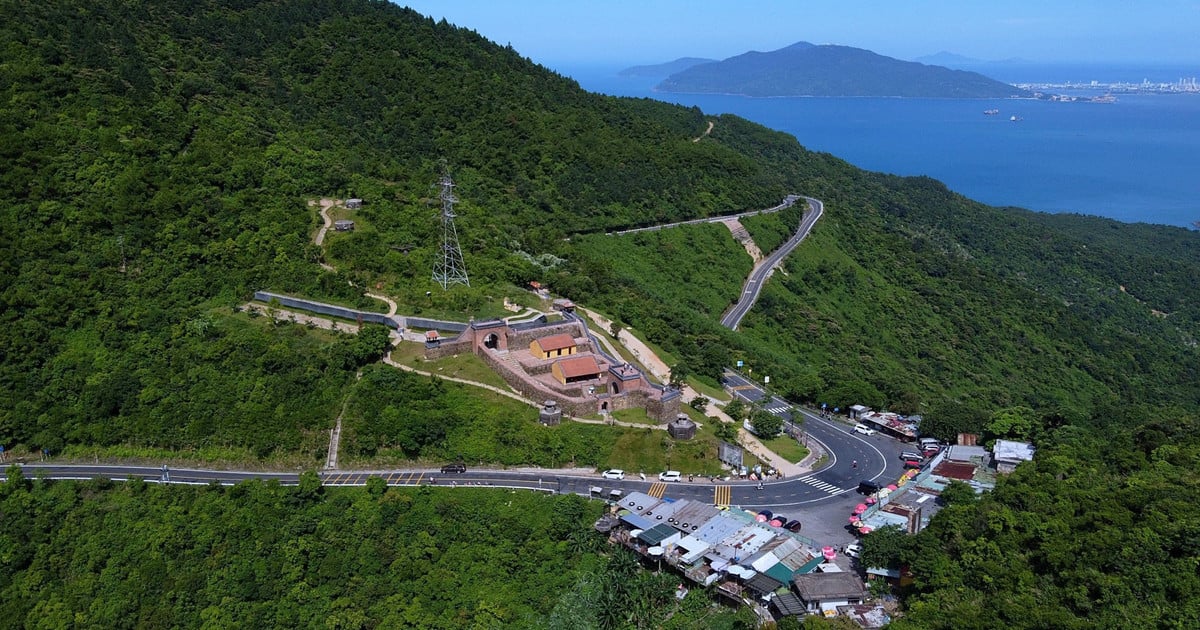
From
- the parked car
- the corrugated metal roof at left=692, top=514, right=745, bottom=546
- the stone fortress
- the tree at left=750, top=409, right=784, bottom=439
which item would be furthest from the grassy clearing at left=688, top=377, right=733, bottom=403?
the corrugated metal roof at left=692, top=514, right=745, bottom=546

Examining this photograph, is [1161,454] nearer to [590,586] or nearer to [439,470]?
[590,586]

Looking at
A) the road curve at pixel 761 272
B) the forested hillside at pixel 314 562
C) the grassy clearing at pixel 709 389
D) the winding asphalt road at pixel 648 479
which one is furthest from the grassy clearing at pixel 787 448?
the road curve at pixel 761 272

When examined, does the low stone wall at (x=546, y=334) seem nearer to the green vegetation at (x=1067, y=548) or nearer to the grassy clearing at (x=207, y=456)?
the grassy clearing at (x=207, y=456)

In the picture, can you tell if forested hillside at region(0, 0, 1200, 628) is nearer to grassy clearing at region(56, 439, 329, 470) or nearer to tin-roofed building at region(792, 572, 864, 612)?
grassy clearing at region(56, 439, 329, 470)

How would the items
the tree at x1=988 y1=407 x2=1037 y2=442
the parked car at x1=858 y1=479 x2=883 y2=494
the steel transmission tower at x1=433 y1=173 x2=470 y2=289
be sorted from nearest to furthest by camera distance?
the parked car at x1=858 y1=479 x2=883 y2=494, the tree at x1=988 y1=407 x2=1037 y2=442, the steel transmission tower at x1=433 y1=173 x2=470 y2=289

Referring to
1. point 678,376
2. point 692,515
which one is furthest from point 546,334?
point 692,515

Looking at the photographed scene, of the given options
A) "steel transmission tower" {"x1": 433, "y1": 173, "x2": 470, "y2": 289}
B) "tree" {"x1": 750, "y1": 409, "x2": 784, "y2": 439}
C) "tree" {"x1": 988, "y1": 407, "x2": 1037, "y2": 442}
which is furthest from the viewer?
"steel transmission tower" {"x1": 433, "y1": 173, "x2": 470, "y2": 289}

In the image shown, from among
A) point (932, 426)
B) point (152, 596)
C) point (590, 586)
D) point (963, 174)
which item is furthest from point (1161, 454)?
point (963, 174)
